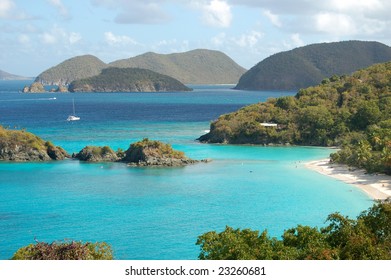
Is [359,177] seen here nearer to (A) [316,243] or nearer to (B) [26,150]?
(A) [316,243]

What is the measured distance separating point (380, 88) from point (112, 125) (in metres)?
44.4

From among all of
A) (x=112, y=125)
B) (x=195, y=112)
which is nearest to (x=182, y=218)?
(x=112, y=125)

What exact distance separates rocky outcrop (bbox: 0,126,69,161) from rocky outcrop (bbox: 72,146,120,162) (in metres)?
3.11

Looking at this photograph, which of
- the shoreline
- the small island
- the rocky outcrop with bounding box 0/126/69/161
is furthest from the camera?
the rocky outcrop with bounding box 0/126/69/161

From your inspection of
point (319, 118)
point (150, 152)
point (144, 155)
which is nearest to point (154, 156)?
point (150, 152)

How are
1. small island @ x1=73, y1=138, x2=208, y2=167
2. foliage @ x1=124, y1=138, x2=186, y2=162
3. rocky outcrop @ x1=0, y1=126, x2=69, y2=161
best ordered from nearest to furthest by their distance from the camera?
small island @ x1=73, y1=138, x2=208, y2=167 < foliage @ x1=124, y1=138, x2=186, y2=162 < rocky outcrop @ x1=0, y1=126, x2=69, y2=161

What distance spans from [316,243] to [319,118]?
5632 cm

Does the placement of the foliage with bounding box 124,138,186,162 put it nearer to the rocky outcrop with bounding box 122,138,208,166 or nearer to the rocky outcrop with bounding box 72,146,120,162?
the rocky outcrop with bounding box 122,138,208,166

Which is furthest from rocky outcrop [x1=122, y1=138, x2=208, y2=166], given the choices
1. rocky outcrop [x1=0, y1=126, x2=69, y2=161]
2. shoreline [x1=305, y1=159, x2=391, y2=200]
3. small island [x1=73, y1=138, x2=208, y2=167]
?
shoreline [x1=305, y1=159, x2=391, y2=200]

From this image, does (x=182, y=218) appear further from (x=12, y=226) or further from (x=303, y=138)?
(x=303, y=138)

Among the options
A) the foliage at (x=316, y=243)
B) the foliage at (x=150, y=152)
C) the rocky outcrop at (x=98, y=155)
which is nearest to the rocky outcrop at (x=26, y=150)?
the rocky outcrop at (x=98, y=155)

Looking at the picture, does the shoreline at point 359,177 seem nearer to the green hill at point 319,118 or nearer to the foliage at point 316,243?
the green hill at point 319,118

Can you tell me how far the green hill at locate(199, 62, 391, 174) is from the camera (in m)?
72.8

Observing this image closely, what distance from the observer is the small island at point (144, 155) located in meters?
57.6
